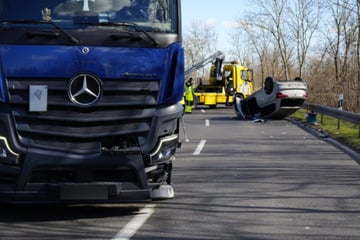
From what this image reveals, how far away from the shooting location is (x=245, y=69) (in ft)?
127

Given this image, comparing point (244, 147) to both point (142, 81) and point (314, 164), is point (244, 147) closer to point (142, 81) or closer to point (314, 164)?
point (314, 164)

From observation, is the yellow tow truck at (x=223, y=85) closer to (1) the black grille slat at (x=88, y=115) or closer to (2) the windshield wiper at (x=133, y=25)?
(2) the windshield wiper at (x=133, y=25)

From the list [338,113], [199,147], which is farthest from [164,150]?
[338,113]

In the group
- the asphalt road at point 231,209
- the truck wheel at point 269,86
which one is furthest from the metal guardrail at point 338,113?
the asphalt road at point 231,209

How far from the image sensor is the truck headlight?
7281mm

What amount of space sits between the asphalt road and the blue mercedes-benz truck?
437mm

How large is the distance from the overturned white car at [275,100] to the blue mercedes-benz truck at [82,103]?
1778 centimetres

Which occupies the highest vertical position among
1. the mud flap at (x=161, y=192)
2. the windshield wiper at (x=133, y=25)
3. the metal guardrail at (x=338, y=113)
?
the windshield wiper at (x=133, y=25)

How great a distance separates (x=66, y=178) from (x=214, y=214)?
193 cm

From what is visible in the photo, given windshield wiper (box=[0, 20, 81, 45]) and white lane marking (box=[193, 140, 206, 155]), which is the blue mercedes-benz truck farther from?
white lane marking (box=[193, 140, 206, 155])

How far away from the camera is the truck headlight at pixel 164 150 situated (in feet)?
23.9

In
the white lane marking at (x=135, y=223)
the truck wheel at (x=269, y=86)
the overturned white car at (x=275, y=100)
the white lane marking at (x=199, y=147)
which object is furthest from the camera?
the truck wheel at (x=269, y=86)

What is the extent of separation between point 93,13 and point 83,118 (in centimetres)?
129

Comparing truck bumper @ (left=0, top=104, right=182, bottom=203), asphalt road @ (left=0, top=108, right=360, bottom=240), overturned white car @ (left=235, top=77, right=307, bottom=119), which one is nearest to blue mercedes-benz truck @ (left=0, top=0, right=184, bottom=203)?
truck bumper @ (left=0, top=104, right=182, bottom=203)
